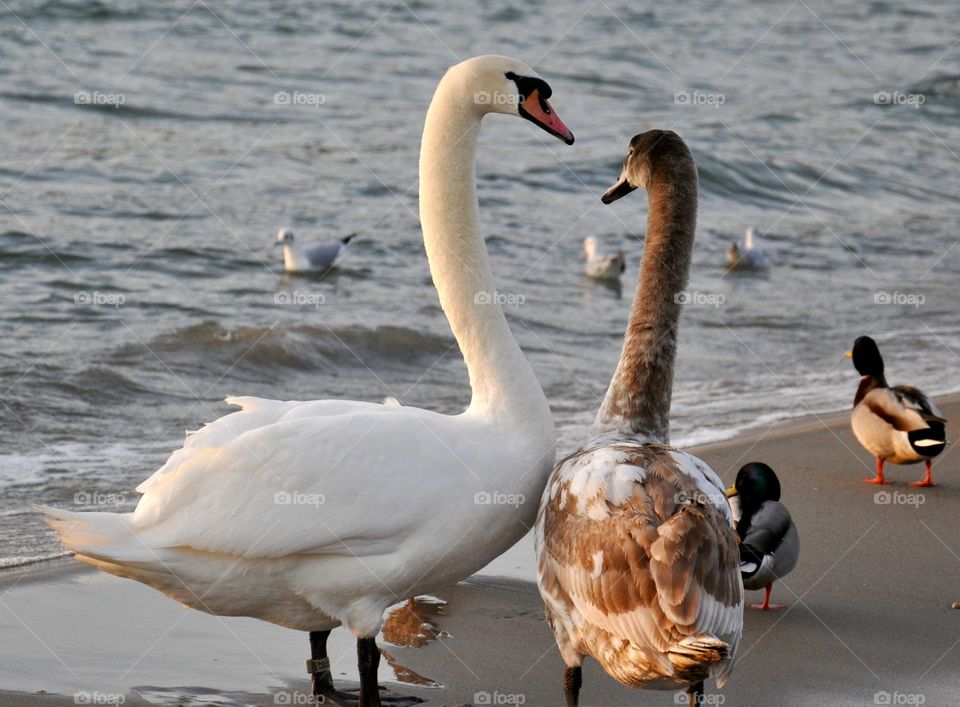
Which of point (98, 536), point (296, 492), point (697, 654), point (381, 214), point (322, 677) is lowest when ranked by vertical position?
point (322, 677)

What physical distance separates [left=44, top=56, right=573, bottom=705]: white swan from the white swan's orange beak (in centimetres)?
114

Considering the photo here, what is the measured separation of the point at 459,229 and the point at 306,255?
317 inches

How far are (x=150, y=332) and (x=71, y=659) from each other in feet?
19.0

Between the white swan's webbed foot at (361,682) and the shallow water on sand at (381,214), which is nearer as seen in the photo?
the white swan's webbed foot at (361,682)

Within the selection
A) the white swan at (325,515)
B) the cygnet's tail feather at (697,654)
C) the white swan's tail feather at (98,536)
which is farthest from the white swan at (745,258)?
the cygnet's tail feather at (697,654)

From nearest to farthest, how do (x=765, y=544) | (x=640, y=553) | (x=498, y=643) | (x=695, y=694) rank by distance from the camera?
(x=640, y=553) < (x=695, y=694) < (x=498, y=643) < (x=765, y=544)

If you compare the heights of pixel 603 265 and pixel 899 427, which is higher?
pixel 603 265

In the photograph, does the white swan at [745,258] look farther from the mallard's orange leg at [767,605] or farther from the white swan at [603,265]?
the mallard's orange leg at [767,605]

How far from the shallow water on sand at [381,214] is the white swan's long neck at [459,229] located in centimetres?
241

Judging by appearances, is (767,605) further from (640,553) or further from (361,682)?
(361,682)

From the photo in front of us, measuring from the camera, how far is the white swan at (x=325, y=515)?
184 inches

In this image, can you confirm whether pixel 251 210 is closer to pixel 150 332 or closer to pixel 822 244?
pixel 150 332

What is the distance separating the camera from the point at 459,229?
5.39m

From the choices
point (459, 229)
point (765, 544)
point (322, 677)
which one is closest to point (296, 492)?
point (322, 677)
